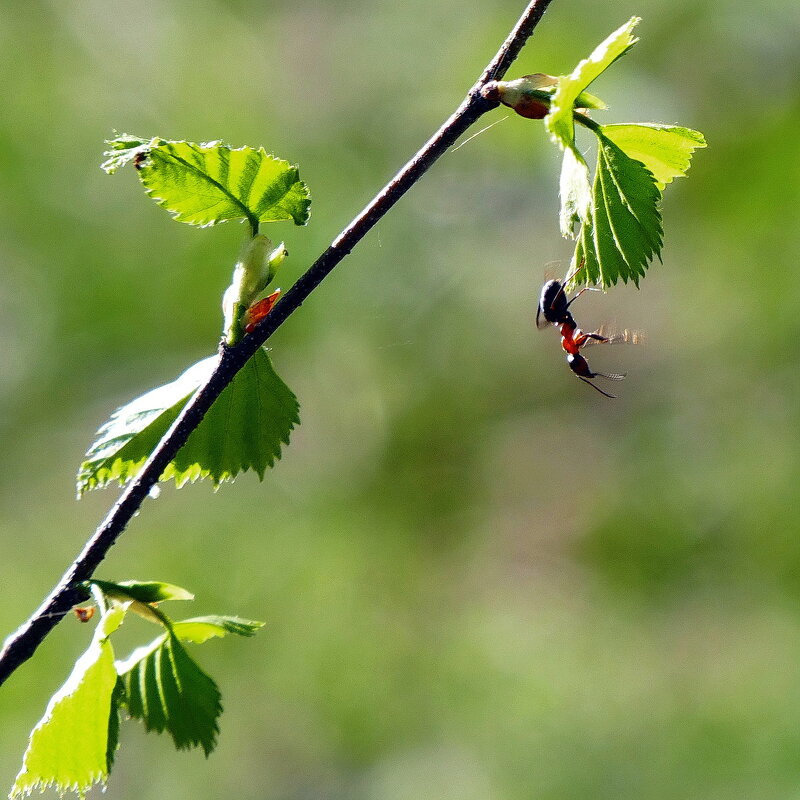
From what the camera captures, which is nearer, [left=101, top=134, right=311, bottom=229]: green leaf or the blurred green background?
[left=101, top=134, right=311, bottom=229]: green leaf

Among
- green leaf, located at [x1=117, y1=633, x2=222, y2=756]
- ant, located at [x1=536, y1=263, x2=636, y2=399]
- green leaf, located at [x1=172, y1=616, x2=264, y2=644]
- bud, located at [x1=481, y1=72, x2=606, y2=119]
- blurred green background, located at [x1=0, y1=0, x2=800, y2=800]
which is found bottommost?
green leaf, located at [x1=117, y1=633, x2=222, y2=756]

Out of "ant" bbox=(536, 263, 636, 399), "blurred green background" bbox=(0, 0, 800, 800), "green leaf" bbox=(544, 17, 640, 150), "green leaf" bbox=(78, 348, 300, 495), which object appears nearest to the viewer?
"green leaf" bbox=(544, 17, 640, 150)

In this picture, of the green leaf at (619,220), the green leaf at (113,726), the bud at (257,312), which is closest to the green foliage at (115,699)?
the green leaf at (113,726)

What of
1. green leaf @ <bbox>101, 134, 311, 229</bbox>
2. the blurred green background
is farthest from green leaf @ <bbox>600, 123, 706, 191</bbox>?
the blurred green background

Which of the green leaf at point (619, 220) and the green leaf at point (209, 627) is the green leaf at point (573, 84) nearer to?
the green leaf at point (619, 220)

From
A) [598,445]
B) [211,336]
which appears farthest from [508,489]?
[211,336]

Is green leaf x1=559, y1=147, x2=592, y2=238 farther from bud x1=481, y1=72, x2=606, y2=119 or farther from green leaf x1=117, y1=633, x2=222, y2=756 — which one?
green leaf x1=117, y1=633, x2=222, y2=756
